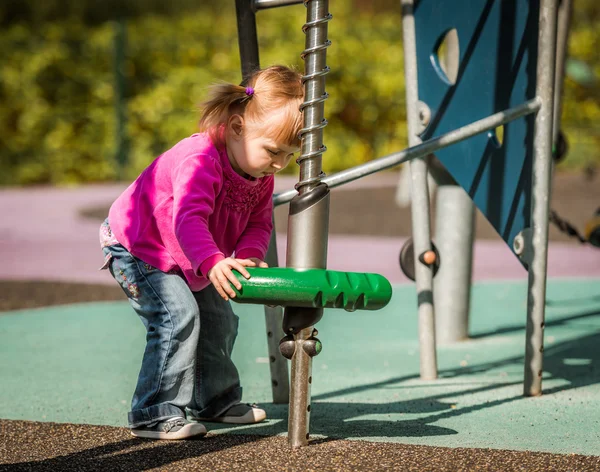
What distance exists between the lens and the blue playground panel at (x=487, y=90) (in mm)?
3293

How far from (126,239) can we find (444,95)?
1476 mm

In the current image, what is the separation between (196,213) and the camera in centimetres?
245

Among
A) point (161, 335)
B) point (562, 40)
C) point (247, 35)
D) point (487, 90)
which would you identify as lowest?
point (161, 335)

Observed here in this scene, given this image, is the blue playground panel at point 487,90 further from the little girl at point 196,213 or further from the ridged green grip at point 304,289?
the ridged green grip at point 304,289

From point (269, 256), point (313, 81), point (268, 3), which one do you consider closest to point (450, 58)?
point (268, 3)

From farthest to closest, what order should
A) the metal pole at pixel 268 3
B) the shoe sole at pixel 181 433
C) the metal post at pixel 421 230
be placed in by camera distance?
the metal post at pixel 421 230, the metal pole at pixel 268 3, the shoe sole at pixel 181 433

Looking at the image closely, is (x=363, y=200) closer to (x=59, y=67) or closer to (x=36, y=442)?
(x=59, y=67)

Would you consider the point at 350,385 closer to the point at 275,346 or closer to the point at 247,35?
the point at 275,346

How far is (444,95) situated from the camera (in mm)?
3643

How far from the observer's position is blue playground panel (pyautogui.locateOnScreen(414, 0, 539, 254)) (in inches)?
→ 130

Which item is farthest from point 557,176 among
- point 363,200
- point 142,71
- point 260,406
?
point 260,406

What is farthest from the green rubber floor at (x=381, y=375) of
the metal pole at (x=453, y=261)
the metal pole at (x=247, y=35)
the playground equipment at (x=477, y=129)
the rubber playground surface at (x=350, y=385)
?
the metal pole at (x=247, y=35)

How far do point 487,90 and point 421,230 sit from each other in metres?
0.57

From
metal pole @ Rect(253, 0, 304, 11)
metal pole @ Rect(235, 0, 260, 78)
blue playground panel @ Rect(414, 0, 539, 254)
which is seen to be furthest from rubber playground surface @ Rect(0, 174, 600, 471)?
metal pole @ Rect(253, 0, 304, 11)
